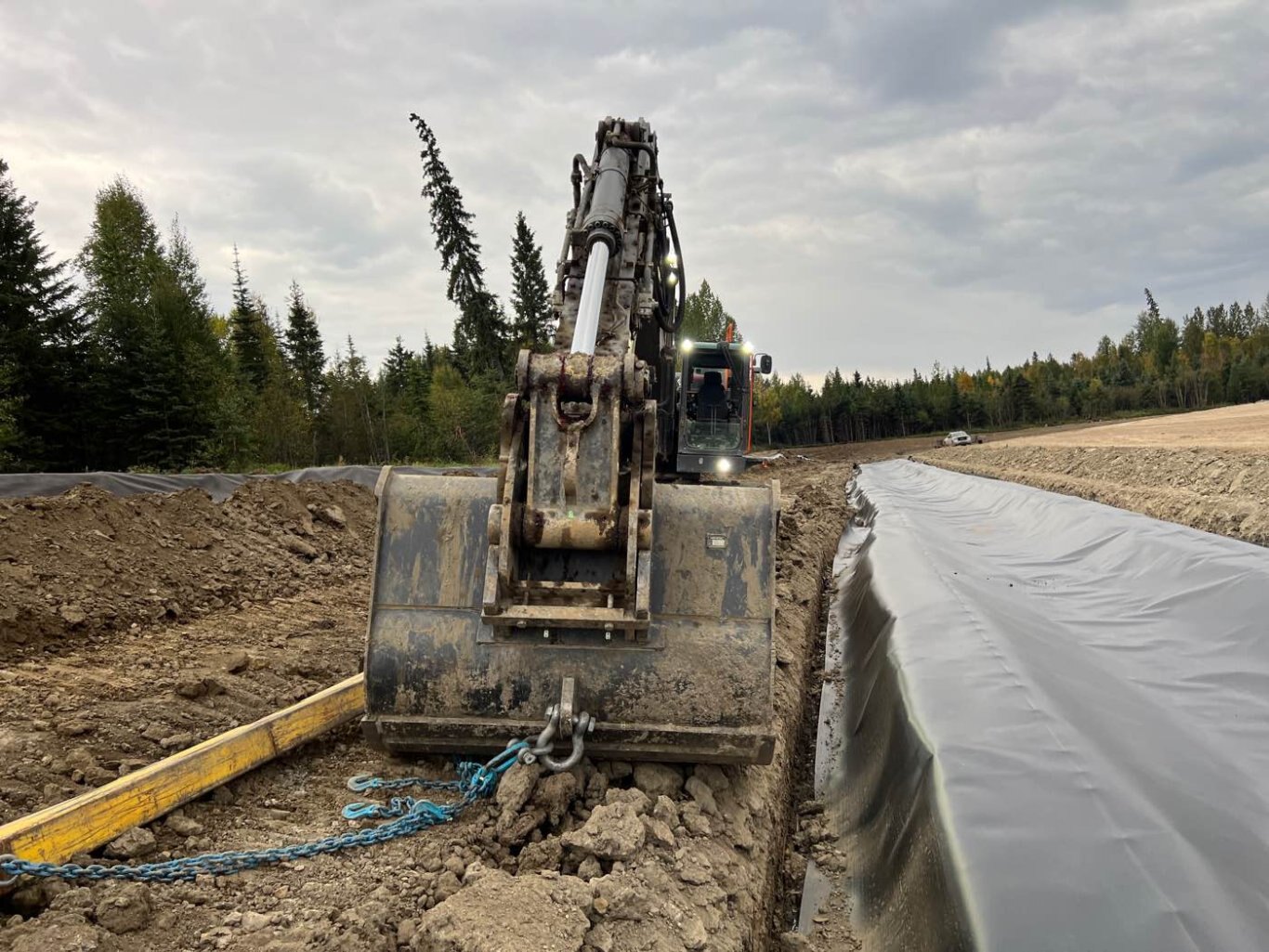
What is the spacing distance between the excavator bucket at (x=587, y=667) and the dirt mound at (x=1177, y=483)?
28.3 ft

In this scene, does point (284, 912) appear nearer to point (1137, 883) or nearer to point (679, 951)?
point (679, 951)

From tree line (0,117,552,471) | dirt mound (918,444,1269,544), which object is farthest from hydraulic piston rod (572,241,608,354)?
tree line (0,117,552,471)

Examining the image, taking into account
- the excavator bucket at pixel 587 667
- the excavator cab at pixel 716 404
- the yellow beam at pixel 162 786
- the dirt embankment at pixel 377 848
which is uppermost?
the excavator cab at pixel 716 404

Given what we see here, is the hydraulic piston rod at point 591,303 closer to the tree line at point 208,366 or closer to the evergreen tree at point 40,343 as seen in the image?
the tree line at point 208,366

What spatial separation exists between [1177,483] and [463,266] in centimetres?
2535

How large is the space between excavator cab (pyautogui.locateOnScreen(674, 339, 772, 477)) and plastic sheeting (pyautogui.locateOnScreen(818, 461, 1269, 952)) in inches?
127

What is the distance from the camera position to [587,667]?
133 inches

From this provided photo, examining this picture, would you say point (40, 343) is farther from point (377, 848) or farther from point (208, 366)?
point (377, 848)

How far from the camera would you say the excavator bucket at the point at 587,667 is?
3.35 m

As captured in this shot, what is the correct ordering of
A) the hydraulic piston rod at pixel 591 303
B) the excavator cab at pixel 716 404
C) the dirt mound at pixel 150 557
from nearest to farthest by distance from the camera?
the hydraulic piston rod at pixel 591 303, the dirt mound at pixel 150 557, the excavator cab at pixel 716 404

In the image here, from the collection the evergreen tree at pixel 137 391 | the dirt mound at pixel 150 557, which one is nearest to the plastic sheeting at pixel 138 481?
the dirt mound at pixel 150 557

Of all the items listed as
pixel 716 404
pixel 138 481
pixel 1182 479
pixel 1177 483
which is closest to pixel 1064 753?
pixel 716 404

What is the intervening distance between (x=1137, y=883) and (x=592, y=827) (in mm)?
2001

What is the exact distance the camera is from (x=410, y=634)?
136 inches
